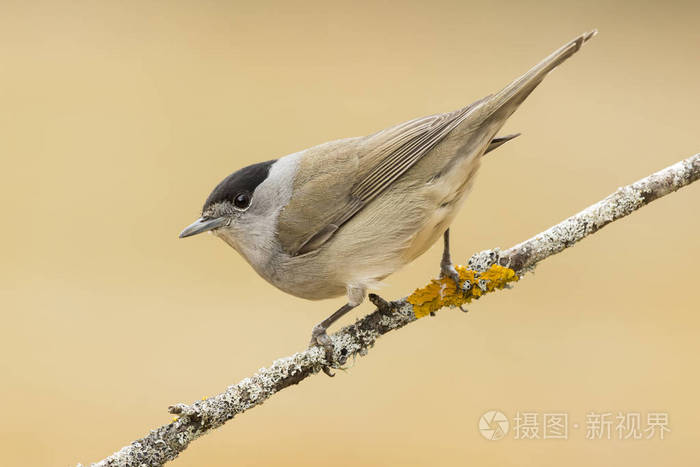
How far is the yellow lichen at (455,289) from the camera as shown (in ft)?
7.09

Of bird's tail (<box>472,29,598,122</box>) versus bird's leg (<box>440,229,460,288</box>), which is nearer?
bird's tail (<box>472,29,598,122</box>)

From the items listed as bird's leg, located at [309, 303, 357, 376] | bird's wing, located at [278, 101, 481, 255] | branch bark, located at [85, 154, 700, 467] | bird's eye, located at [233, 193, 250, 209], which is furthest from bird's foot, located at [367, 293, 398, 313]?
bird's eye, located at [233, 193, 250, 209]

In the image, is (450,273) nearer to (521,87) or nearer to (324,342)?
(324,342)

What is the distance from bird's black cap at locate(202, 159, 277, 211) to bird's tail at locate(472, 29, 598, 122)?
87 centimetres

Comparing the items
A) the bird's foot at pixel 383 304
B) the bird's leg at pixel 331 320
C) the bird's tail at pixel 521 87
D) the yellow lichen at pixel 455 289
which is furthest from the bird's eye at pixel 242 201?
the bird's tail at pixel 521 87

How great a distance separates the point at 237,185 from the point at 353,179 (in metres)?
0.46

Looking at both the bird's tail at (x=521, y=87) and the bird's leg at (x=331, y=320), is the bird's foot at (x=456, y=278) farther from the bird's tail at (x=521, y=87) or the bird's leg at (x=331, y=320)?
the bird's tail at (x=521, y=87)

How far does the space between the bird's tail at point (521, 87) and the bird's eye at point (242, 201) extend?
36.6 inches

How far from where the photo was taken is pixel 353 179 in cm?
253

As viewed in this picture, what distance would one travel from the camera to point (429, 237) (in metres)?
2.44

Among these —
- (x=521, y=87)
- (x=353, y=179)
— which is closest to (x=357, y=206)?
(x=353, y=179)

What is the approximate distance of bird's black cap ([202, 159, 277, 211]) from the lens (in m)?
2.44

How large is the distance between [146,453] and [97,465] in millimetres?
134

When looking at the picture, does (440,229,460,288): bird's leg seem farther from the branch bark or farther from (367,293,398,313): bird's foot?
(367,293,398,313): bird's foot
